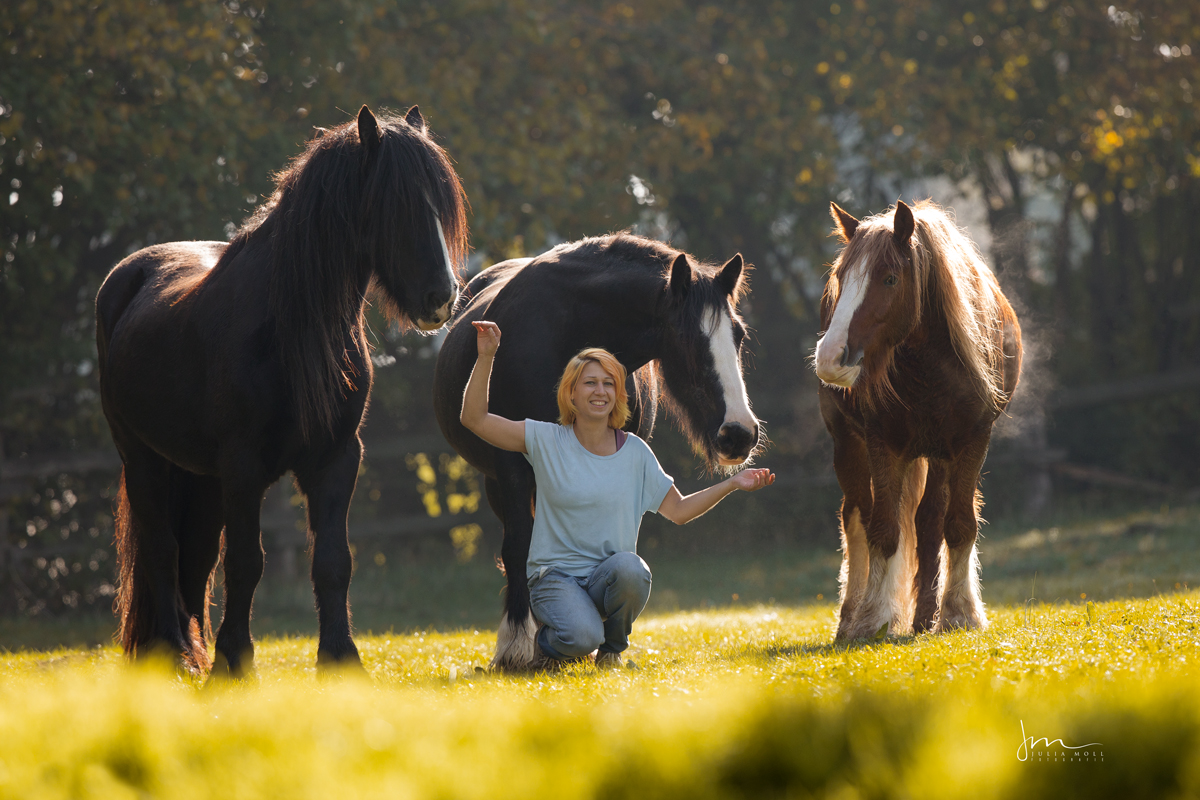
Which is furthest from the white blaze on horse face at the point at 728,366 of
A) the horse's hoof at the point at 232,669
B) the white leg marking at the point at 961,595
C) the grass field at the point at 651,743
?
the horse's hoof at the point at 232,669

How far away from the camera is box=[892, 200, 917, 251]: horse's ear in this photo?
5.42m

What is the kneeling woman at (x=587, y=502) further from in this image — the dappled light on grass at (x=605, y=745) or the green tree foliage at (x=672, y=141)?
the green tree foliage at (x=672, y=141)

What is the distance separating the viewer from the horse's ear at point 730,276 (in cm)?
571

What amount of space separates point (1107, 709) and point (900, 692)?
744mm

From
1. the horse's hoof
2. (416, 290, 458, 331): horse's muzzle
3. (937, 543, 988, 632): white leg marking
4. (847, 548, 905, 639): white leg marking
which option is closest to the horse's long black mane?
(416, 290, 458, 331): horse's muzzle

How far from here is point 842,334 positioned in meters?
5.30

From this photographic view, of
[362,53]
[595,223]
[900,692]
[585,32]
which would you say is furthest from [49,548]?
[900,692]

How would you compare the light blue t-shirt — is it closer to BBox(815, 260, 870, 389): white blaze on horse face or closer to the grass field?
BBox(815, 260, 870, 389): white blaze on horse face

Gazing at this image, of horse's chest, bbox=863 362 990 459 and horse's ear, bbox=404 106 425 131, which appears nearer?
horse's ear, bbox=404 106 425 131

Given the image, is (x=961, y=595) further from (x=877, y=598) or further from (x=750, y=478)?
(x=750, y=478)

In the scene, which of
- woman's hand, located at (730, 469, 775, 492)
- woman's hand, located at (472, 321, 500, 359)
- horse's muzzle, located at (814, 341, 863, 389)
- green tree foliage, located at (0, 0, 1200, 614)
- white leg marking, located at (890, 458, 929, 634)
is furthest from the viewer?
green tree foliage, located at (0, 0, 1200, 614)

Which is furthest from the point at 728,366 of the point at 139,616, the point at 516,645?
the point at 139,616

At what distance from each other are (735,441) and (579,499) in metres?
0.87

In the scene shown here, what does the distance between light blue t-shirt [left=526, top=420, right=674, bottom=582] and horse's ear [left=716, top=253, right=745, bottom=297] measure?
3.64ft
